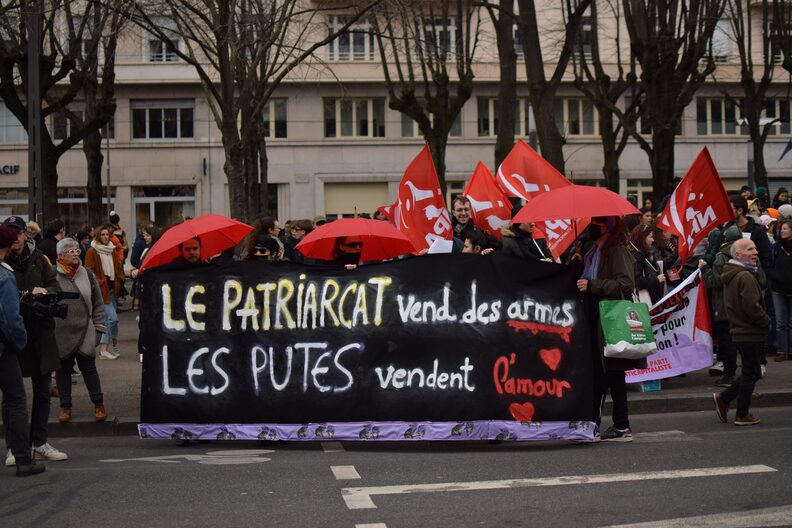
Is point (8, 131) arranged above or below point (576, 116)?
below

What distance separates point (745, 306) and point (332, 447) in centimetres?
351

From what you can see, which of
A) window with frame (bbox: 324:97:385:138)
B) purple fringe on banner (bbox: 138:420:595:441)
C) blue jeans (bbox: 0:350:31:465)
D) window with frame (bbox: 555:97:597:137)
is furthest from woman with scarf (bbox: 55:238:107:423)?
window with frame (bbox: 555:97:597:137)

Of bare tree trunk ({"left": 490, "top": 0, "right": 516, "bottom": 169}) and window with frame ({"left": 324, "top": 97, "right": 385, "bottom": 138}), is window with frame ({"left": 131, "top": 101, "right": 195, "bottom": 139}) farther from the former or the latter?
bare tree trunk ({"left": 490, "top": 0, "right": 516, "bottom": 169})

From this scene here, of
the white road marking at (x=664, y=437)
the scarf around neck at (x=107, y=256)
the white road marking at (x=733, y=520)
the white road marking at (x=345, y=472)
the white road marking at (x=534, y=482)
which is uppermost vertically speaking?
the scarf around neck at (x=107, y=256)

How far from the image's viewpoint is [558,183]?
12047 mm

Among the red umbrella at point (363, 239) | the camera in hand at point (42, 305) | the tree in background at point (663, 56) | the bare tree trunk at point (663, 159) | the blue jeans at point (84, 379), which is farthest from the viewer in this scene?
the bare tree trunk at point (663, 159)

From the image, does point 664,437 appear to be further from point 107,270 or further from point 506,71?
point 506,71

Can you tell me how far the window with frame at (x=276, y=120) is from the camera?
4209 cm

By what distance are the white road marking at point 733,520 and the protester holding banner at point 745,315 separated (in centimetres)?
312

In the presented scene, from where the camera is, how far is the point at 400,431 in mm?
8625

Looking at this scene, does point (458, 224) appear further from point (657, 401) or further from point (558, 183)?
point (657, 401)

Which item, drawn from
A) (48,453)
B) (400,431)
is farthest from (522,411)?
(48,453)

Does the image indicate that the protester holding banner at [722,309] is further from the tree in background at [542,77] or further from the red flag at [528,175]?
the tree in background at [542,77]

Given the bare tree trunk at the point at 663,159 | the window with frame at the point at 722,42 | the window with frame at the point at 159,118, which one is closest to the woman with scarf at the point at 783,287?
the bare tree trunk at the point at 663,159
